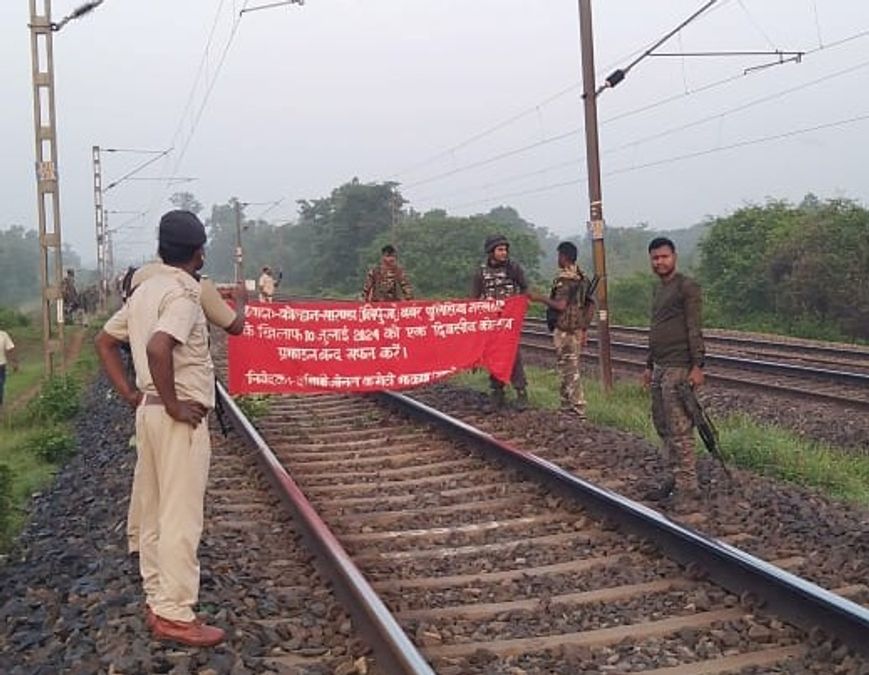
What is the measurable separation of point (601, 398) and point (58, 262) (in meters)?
10.1

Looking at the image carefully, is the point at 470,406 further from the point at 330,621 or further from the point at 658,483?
the point at 330,621

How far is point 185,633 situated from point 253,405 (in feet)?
26.3

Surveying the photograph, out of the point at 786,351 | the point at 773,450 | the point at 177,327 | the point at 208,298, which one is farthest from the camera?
the point at 786,351

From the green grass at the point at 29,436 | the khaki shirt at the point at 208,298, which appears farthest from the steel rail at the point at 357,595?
the green grass at the point at 29,436

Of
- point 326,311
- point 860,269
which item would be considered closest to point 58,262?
point 326,311

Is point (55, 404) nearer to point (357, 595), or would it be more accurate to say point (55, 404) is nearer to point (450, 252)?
point (357, 595)

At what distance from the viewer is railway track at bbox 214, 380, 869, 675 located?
Result: 4816 mm

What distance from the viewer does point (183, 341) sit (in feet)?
14.4

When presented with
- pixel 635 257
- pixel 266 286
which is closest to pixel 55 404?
pixel 266 286

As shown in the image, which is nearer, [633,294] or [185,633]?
[185,633]

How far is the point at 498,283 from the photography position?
1194 centimetres

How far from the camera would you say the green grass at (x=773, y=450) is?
8648mm

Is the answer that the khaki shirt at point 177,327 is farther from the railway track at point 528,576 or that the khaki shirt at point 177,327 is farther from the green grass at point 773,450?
the green grass at point 773,450

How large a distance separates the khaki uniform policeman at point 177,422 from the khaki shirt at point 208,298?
7cm
